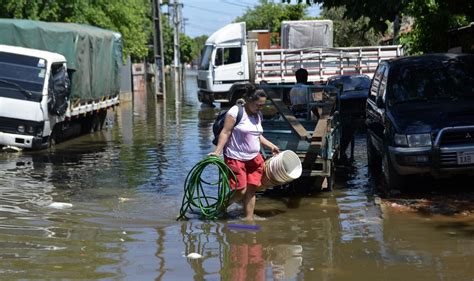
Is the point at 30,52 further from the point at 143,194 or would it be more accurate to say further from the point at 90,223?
the point at 90,223

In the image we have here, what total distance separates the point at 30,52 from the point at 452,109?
959 centimetres

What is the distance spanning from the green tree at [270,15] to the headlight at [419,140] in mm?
48707

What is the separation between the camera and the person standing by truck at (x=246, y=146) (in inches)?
309

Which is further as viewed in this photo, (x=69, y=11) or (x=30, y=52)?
(x=69, y=11)

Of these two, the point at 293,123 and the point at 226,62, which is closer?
the point at 293,123

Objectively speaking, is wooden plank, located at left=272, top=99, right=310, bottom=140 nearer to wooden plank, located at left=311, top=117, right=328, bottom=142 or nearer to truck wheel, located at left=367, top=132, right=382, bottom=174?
wooden plank, located at left=311, top=117, right=328, bottom=142

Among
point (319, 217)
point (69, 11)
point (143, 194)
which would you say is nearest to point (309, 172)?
point (319, 217)

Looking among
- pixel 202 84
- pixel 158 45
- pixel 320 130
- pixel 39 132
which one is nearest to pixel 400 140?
pixel 320 130

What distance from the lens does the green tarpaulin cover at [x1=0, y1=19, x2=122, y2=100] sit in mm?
16391

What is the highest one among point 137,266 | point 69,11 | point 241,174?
point 69,11

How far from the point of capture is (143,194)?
32.6 ft

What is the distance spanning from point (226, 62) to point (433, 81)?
17.0 meters

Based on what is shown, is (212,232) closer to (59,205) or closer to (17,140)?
(59,205)

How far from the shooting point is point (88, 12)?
2806cm
